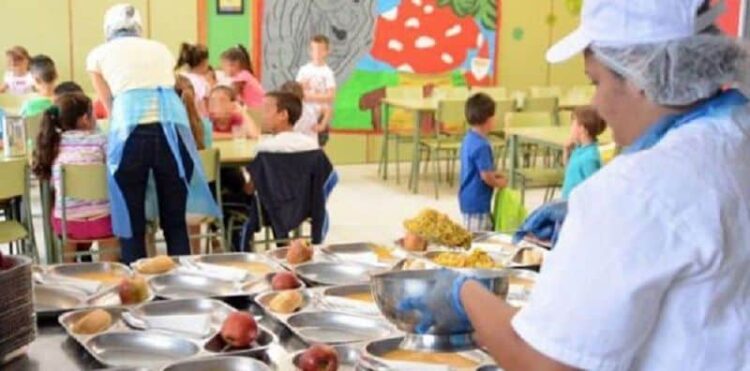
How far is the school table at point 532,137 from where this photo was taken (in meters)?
6.59

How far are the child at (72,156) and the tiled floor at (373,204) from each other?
1486 mm

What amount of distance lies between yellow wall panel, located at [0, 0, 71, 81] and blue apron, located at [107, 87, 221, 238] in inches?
157

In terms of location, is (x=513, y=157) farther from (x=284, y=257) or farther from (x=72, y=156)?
(x=284, y=257)

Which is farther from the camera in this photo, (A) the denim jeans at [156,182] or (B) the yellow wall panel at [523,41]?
(B) the yellow wall panel at [523,41]

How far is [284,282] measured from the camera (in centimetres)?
238

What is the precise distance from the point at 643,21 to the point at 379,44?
7616mm

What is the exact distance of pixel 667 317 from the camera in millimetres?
1316

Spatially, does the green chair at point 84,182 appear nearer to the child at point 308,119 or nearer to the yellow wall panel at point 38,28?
the child at point 308,119

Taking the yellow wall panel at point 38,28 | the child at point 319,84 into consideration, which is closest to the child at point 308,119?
the child at point 319,84

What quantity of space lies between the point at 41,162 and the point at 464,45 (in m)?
5.41

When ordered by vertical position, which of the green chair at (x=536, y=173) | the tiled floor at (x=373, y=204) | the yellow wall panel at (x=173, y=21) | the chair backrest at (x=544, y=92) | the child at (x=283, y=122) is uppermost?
the yellow wall panel at (x=173, y=21)

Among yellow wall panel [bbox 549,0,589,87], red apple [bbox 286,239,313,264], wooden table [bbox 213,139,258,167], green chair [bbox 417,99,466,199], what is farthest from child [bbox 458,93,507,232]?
yellow wall panel [bbox 549,0,589,87]

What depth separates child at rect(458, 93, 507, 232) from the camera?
16.8 ft

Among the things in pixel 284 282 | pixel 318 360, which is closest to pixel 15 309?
pixel 318 360
